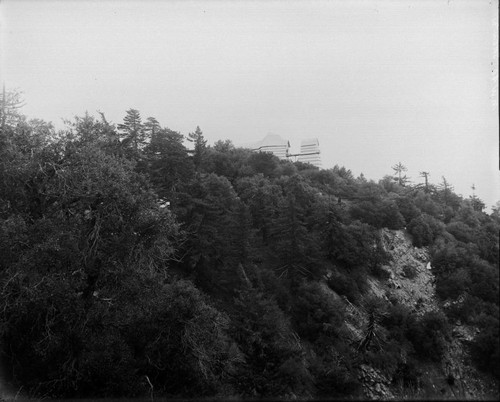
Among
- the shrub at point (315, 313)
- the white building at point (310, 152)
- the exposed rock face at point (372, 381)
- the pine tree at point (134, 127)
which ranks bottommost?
the shrub at point (315, 313)

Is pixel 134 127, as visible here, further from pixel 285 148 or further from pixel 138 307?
pixel 285 148

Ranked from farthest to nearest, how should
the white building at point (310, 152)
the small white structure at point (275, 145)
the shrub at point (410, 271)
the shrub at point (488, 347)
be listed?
the white building at point (310, 152)
the small white structure at point (275, 145)
the shrub at point (410, 271)
the shrub at point (488, 347)

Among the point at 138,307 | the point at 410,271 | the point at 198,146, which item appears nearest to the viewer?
the point at 138,307

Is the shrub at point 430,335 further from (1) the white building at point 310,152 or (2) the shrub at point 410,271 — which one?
(1) the white building at point 310,152

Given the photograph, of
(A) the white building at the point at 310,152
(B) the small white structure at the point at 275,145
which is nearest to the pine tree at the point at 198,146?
(B) the small white structure at the point at 275,145

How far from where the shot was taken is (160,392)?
28.7 feet

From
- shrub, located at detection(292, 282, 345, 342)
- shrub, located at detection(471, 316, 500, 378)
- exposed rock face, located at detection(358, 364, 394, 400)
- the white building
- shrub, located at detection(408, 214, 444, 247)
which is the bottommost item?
shrub, located at detection(292, 282, 345, 342)

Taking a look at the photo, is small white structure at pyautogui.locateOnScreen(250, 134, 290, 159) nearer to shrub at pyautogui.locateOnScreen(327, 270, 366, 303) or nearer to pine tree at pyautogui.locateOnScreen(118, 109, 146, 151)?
pine tree at pyautogui.locateOnScreen(118, 109, 146, 151)

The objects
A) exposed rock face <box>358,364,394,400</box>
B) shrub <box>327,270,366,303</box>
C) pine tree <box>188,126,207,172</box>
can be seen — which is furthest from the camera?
pine tree <box>188,126,207,172</box>

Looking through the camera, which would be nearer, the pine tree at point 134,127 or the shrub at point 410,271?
the shrub at point 410,271

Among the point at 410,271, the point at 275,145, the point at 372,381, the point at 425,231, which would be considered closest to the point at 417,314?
the point at 372,381

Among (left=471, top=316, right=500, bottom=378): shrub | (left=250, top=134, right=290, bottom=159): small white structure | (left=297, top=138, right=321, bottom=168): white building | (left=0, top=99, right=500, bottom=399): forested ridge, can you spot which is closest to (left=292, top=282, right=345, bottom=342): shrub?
(left=0, top=99, right=500, bottom=399): forested ridge

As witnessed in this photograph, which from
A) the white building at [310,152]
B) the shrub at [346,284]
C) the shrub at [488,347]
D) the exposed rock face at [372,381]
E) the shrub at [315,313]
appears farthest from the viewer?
the white building at [310,152]

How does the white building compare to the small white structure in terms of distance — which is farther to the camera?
the white building
